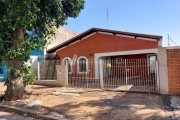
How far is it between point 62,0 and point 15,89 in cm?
498

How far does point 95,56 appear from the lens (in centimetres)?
1600

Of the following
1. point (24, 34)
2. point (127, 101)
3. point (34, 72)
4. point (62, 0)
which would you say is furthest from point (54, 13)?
point (34, 72)

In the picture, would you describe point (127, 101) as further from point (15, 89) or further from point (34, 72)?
point (34, 72)

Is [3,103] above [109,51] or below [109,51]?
below

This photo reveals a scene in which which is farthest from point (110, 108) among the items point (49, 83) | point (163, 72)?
point (49, 83)

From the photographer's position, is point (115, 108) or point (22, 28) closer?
point (115, 108)

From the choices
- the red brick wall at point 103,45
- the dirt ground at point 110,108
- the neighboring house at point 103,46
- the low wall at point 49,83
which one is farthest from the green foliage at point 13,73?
the red brick wall at point 103,45

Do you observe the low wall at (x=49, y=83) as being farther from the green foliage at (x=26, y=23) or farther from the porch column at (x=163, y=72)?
the porch column at (x=163, y=72)

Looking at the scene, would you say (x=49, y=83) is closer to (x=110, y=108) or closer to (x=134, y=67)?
(x=110, y=108)

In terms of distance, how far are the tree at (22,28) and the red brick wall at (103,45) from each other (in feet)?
22.9

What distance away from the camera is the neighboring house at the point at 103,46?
533 inches

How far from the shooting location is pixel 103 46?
15.6m

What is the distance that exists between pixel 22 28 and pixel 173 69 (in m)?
7.59

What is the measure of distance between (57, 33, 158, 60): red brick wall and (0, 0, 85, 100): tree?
22.9ft
